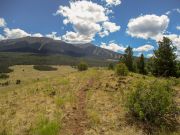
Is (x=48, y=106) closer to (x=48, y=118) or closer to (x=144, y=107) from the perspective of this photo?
(x=48, y=118)

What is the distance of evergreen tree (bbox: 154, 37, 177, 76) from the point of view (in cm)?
3797

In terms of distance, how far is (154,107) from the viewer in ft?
37.2

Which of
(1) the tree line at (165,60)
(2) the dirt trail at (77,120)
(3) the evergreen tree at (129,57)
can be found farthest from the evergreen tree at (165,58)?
(2) the dirt trail at (77,120)

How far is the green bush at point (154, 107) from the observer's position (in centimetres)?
1141

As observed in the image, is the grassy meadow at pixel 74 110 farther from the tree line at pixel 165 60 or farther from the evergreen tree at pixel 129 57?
the evergreen tree at pixel 129 57

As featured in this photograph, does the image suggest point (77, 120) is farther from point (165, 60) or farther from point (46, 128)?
point (165, 60)

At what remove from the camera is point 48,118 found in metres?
12.7

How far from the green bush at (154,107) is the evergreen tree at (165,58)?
27.1 meters

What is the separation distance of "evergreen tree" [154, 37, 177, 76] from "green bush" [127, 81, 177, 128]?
27.1 meters

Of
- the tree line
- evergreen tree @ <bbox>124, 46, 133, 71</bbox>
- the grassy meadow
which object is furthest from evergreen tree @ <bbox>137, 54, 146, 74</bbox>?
the grassy meadow

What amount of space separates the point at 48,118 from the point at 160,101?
6.41m

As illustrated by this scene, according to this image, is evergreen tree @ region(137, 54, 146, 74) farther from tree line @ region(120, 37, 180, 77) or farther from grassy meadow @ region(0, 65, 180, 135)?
grassy meadow @ region(0, 65, 180, 135)

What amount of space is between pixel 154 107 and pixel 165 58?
28805 mm

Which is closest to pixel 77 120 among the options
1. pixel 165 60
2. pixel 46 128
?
pixel 46 128
